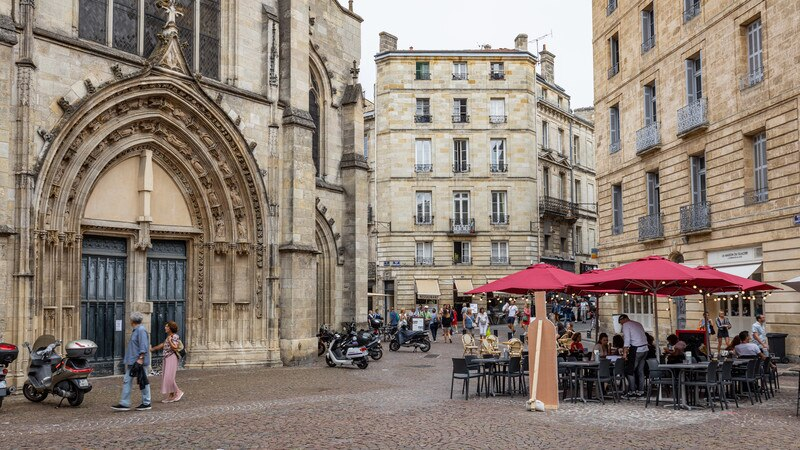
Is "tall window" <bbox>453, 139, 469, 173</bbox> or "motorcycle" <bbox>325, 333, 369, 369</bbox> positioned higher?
"tall window" <bbox>453, 139, 469, 173</bbox>

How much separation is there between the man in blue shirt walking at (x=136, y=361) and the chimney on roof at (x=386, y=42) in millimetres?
35388

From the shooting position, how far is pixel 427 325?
3453 cm

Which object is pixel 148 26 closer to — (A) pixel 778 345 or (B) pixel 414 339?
(B) pixel 414 339

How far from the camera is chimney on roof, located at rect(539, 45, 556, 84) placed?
51125 mm

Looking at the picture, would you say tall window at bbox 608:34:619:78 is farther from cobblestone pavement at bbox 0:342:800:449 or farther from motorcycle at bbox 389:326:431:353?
cobblestone pavement at bbox 0:342:800:449

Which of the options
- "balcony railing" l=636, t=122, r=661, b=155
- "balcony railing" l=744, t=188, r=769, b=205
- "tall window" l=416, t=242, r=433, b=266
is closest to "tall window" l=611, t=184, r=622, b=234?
"balcony railing" l=636, t=122, r=661, b=155

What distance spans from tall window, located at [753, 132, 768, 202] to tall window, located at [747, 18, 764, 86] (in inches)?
56.3

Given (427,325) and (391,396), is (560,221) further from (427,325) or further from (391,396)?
(391,396)

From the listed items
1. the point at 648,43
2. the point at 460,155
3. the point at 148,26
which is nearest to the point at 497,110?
the point at 460,155

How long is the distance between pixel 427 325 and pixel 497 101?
52.1 ft

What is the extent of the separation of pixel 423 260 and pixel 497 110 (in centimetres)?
923

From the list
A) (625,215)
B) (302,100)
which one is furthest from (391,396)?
(625,215)

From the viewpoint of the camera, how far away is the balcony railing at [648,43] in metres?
25.5

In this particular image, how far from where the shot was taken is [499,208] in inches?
1769
